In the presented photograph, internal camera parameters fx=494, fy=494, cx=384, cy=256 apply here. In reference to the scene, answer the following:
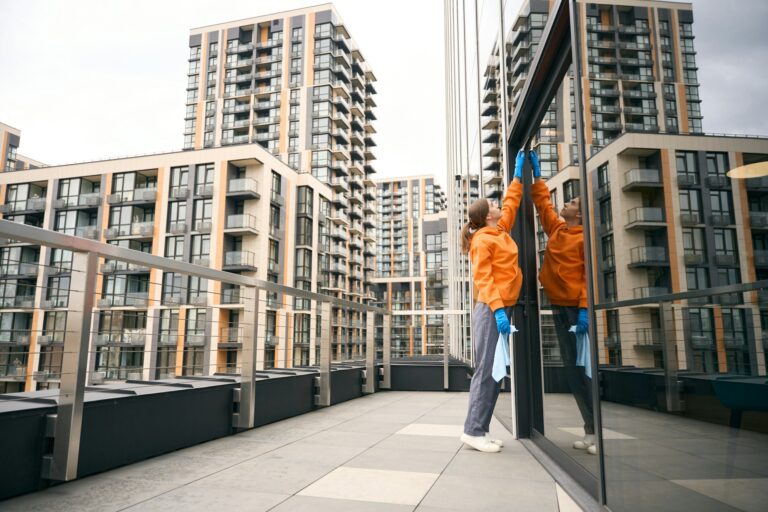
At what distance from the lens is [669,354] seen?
1407mm

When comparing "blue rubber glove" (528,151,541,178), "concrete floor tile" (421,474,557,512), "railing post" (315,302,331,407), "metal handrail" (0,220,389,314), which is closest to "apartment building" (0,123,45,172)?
"railing post" (315,302,331,407)

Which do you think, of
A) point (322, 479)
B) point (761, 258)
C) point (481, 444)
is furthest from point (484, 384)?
point (761, 258)

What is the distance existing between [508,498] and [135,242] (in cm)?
3652

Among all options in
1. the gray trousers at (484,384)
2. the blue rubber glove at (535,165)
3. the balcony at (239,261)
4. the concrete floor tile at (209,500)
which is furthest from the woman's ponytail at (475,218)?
the balcony at (239,261)

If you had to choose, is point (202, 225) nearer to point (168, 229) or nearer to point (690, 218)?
point (168, 229)

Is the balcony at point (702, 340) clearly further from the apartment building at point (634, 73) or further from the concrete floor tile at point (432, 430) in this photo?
the concrete floor tile at point (432, 430)

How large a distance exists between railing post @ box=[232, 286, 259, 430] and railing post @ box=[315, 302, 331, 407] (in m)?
1.48

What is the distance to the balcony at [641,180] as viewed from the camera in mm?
1414

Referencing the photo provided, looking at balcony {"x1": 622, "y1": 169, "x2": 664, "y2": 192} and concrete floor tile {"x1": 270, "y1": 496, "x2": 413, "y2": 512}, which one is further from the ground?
balcony {"x1": 622, "y1": 169, "x2": 664, "y2": 192}

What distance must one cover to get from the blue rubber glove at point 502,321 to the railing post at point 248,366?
2085 millimetres

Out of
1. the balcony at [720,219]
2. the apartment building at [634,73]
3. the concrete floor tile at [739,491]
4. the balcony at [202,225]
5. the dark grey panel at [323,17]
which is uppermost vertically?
the dark grey panel at [323,17]

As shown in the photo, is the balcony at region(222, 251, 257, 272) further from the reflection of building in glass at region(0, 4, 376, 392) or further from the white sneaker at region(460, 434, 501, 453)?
the white sneaker at region(460, 434, 501, 453)

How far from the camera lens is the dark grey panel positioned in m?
47.1

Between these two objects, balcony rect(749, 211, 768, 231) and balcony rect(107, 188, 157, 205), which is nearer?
balcony rect(749, 211, 768, 231)
